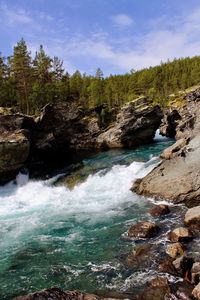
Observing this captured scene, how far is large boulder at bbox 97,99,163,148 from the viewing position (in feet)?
206

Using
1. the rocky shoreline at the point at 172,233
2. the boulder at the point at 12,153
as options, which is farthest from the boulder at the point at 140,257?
the boulder at the point at 12,153

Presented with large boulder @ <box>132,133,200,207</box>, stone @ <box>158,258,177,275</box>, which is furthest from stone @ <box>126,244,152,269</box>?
large boulder @ <box>132,133,200,207</box>

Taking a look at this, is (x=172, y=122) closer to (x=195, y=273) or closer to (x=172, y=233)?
(x=172, y=233)

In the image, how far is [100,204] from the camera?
109 feet

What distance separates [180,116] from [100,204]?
45898 millimetres

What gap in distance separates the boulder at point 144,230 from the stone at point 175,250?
3009 mm

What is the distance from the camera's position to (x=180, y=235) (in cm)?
2206

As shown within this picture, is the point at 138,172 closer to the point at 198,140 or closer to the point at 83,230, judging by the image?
the point at 198,140

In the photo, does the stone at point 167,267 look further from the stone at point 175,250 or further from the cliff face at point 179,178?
the cliff face at point 179,178

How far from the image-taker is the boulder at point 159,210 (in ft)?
90.7

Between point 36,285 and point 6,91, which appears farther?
point 6,91

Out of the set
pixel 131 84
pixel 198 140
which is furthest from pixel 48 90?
pixel 131 84

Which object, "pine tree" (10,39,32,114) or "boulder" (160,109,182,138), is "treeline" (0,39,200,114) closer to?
"pine tree" (10,39,32,114)

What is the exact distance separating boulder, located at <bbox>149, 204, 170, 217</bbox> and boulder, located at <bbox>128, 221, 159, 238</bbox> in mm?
3238
